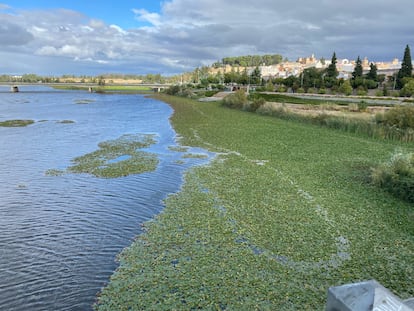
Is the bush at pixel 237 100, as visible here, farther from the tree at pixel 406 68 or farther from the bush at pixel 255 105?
the tree at pixel 406 68

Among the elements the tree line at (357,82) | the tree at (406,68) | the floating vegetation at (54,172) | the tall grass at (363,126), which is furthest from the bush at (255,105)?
the tree at (406,68)

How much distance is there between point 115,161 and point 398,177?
13459 millimetres

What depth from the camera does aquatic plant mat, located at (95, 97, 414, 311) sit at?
656cm

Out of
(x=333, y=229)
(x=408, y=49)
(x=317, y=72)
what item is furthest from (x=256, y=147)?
(x=317, y=72)

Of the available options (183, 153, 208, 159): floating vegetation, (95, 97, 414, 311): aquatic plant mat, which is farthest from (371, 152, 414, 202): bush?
A: (183, 153, 208, 159): floating vegetation

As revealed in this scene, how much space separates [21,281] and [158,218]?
418cm

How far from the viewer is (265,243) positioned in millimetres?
8664

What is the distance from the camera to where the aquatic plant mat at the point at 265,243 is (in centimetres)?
656

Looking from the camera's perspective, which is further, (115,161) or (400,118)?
(400,118)

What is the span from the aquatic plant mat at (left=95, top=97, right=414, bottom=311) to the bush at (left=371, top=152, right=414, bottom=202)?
43cm

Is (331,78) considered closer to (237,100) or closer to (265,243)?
(237,100)

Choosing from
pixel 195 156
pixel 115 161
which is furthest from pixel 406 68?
pixel 115 161

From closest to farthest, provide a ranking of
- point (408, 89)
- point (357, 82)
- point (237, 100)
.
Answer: point (237, 100) → point (408, 89) → point (357, 82)

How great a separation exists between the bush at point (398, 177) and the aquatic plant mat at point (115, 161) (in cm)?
1029
